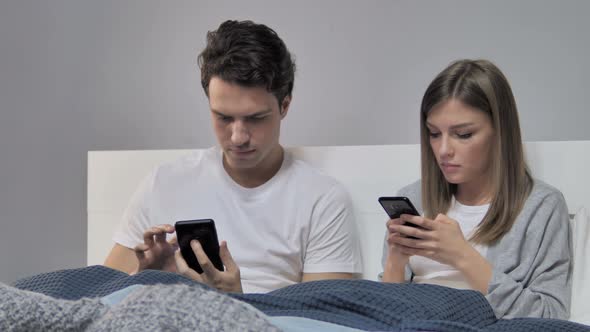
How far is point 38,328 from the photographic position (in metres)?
0.65

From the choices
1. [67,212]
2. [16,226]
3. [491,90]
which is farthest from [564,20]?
[16,226]

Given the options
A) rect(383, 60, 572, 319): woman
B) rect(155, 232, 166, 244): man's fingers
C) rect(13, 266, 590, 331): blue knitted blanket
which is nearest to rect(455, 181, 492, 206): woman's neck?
rect(383, 60, 572, 319): woman

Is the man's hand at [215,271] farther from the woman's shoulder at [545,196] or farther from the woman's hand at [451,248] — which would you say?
the woman's shoulder at [545,196]

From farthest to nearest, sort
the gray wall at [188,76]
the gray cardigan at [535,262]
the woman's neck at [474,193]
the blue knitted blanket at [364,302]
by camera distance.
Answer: the gray wall at [188,76], the woman's neck at [474,193], the gray cardigan at [535,262], the blue knitted blanket at [364,302]

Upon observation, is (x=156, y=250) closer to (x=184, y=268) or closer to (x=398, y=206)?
(x=184, y=268)

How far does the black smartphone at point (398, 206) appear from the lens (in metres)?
1.53

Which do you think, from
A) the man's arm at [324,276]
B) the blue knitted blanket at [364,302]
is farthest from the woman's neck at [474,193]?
the blue knitted blanket at [364,302]

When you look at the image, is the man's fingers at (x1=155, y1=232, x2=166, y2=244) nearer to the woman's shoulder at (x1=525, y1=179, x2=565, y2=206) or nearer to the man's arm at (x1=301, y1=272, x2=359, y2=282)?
the man's arm at (x1=301, y1=272, x2=359, y2=282)

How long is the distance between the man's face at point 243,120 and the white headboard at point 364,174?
0.24 meters

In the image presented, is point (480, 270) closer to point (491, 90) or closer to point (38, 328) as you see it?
point (491, 90)

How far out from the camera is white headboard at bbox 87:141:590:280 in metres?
1.75

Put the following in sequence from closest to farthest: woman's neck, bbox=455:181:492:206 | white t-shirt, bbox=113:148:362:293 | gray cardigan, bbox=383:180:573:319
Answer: gray cardigan, bbox=383:180:573:319 < woman's neck, bbox=455:181:492:206 < white t-shirt, bbox=113:148:362:293

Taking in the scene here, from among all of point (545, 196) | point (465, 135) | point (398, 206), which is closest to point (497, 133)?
point (465, 135)

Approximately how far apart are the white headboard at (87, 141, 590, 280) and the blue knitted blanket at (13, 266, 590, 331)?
3.18 feet
